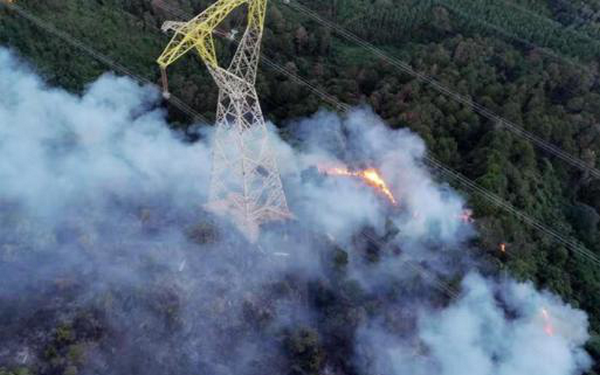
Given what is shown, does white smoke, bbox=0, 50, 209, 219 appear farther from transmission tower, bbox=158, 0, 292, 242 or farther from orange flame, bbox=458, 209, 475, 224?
orange flame, bbox=458, 209, 475, 224

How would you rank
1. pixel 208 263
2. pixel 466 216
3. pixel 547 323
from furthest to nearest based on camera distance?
pixel 466 216
pixel 547 323
pixel 208 263

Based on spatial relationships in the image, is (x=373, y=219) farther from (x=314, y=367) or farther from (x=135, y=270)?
(x=135, y=270)

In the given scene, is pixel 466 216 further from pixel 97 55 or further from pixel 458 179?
pixel 97 55

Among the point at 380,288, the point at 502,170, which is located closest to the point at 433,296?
the point at 380,288

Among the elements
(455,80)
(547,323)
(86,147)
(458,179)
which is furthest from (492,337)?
(86,147)

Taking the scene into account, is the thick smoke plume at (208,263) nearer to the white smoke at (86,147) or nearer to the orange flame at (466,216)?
the white smoke at (86,147)

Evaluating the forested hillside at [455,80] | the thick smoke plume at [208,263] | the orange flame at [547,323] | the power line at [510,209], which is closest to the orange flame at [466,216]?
the forested hillside at [455,80]
